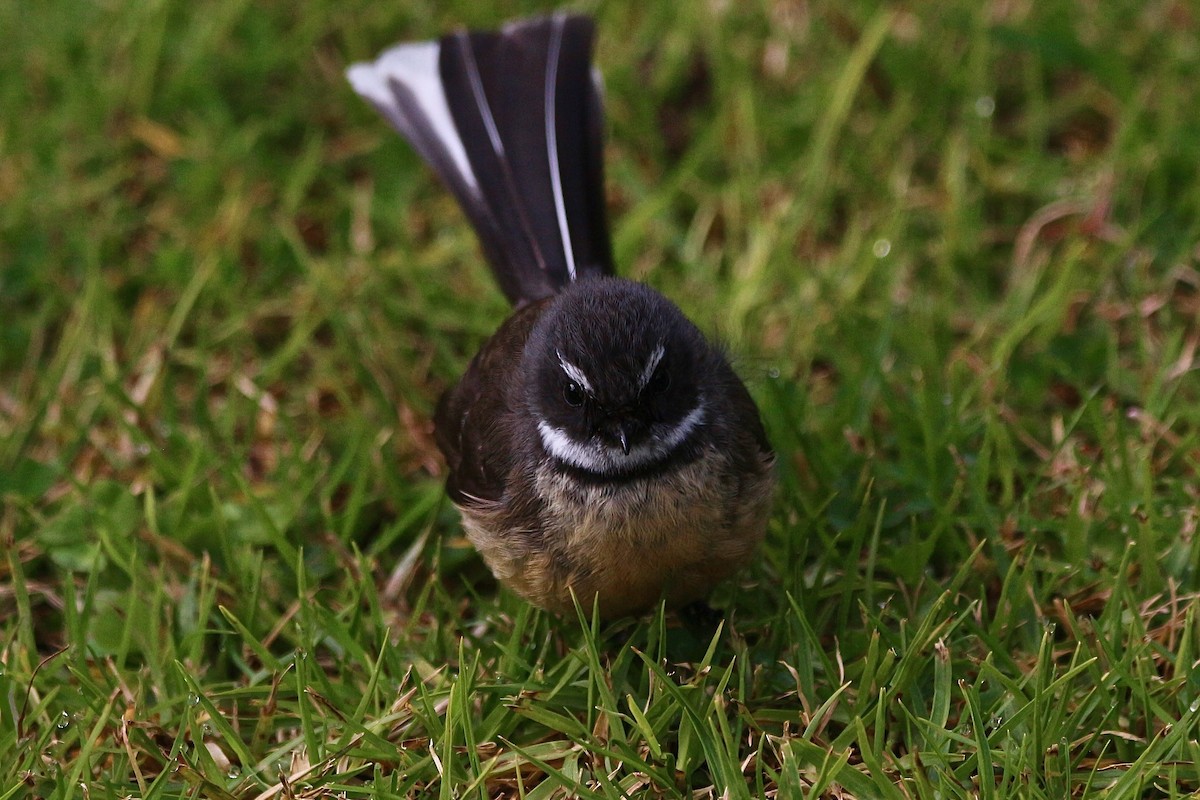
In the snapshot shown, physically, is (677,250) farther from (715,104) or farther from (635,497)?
(635,497)

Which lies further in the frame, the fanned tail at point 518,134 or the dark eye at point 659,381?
the fanned tail at point 518,134

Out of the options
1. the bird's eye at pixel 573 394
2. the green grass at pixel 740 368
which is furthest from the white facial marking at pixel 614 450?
the green grass at pixel 740 368

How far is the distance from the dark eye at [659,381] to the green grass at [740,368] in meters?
0.64

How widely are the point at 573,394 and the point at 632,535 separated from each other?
42cm

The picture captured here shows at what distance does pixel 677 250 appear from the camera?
18.7 feet

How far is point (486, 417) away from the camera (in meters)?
4.08

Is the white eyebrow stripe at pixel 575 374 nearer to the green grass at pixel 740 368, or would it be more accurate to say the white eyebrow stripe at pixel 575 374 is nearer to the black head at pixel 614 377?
the black head at pixel 614 377

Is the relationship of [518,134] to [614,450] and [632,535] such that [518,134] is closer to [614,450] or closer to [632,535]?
[614,450]

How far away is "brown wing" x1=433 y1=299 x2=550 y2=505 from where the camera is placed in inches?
155

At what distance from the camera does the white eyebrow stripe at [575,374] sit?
3.60 metres

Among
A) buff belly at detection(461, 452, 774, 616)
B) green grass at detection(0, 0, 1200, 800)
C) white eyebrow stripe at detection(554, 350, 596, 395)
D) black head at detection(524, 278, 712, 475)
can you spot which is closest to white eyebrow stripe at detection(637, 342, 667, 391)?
black head at detection(524, 278, 712, 475)

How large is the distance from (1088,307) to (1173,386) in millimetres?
632

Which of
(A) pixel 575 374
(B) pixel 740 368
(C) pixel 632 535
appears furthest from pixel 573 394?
(B) pixel 740 368

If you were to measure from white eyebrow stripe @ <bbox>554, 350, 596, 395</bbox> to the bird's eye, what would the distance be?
0.9 inches
